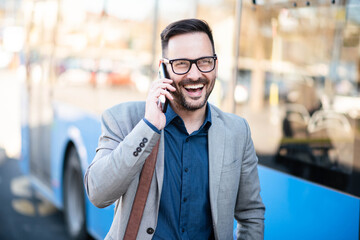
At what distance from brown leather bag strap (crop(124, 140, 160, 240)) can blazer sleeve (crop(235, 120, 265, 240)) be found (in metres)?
0.46

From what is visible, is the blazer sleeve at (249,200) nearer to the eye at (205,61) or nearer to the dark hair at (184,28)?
the eye at (205,61)

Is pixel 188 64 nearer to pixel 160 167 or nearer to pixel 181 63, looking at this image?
pixel 181 63

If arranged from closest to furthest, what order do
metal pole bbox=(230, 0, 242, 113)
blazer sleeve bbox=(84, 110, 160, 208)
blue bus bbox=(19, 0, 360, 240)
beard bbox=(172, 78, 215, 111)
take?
blazer sleeve bbox=(84, 110, 160, 208), beard bbox=(172, 78, 215, 111), blue bus bbox=(19, 0, 360, 240), metal pole bbox=(230, 0, 242, 113)

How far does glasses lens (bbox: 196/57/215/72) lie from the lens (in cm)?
208

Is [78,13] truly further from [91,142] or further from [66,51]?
[91,142]

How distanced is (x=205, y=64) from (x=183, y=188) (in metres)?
0.56

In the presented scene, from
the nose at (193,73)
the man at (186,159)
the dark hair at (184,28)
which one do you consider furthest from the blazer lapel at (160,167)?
the dark hair at (184,28)

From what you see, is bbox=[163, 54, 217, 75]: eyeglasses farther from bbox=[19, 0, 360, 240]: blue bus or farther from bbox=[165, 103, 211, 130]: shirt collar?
bbox=[19, 0, 360, 240]: blue bus

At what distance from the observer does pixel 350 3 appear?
11.1 feet

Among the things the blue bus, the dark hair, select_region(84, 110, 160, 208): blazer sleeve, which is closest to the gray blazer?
select_region(84, 110, 160, 208): blazer sleeve

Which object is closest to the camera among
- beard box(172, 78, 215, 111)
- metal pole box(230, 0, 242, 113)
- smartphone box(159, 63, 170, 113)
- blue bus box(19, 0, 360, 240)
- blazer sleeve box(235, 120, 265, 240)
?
smartphone box(159, 63, 170, 113)

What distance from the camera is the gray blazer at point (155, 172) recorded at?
6.18 feet

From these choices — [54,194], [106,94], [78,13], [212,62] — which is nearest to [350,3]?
[212,62]

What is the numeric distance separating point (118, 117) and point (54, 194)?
4.70m
